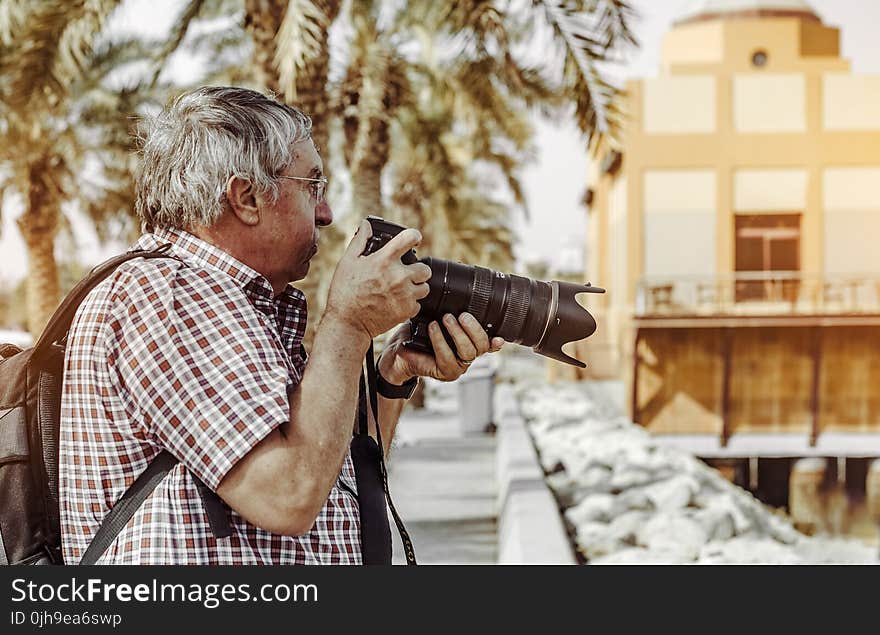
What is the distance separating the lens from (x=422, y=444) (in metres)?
13.5

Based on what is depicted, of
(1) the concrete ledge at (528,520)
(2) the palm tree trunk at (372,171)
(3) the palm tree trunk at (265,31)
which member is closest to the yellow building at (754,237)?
(2) the palm tree trunk at (372,171)

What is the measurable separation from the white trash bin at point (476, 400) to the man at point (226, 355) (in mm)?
12518

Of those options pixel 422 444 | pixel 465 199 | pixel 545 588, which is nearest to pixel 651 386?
pixel 465 199

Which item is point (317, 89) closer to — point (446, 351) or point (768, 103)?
point (446, 351)

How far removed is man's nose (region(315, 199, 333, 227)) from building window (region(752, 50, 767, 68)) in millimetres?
26509

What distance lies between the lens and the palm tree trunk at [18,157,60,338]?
14.9m

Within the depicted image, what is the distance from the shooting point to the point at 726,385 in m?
25.5

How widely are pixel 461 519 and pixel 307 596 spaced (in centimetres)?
640

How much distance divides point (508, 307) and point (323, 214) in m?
0.41

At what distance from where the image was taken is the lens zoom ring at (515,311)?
83.4 inches

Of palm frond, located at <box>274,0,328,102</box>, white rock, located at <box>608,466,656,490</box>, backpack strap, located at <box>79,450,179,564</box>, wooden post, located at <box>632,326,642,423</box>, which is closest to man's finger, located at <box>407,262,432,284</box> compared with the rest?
backpack strap, located at <box>79,450,179,564</box>

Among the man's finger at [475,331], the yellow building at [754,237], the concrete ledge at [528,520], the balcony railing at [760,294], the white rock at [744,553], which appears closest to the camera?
the man's finger at [475,331]

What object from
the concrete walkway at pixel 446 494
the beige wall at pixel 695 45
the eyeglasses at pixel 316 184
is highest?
the beige wall at pixel 695 45

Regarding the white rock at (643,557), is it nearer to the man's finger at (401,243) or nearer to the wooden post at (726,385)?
the man's finger at (401,243)
